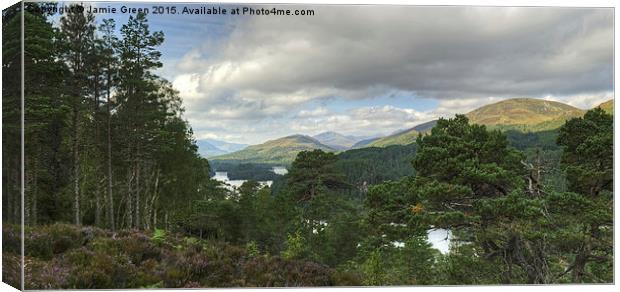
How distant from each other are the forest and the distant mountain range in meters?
0.14

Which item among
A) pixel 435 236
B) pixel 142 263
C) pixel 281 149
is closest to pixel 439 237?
pixel 435 236

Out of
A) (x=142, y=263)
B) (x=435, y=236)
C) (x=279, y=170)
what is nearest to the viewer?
(x=142, y=263)

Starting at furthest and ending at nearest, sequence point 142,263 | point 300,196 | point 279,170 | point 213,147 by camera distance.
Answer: point 300,196 → point 279,170 → point 213,147 → point 142,263

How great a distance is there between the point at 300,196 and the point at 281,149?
1207mm

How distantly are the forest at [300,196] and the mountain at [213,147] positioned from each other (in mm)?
160

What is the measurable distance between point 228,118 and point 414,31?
11.2ft

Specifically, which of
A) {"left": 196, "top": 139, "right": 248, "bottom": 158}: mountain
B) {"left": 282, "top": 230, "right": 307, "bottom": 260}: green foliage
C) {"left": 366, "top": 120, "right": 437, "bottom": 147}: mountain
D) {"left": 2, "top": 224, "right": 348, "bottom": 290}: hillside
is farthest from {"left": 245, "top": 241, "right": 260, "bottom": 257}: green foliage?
{"left": 366, "top": 120, "right": 437, "bottom": 147}: mountain

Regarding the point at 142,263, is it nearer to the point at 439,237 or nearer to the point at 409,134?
the point at 409,134

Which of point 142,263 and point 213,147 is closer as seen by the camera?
point 142,263

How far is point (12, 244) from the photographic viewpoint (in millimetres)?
7711

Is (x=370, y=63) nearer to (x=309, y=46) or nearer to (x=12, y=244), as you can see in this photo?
(x=309, y=46)

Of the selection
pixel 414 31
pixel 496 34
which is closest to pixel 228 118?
pixel 414 31

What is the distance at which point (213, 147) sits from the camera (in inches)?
349

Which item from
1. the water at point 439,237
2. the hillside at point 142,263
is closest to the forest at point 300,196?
the hillside at point 142,263
